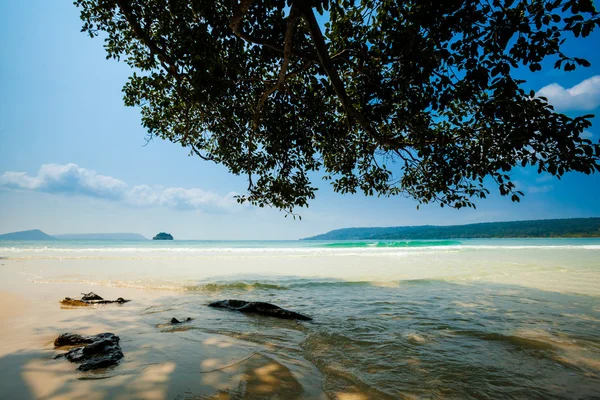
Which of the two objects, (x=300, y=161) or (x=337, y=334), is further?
(x=300, y=161)

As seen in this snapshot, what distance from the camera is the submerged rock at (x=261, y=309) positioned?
20.0ft

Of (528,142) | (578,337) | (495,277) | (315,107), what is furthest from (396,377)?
(495,277)

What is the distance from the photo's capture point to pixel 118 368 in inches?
124

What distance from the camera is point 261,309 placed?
6406 millimetres

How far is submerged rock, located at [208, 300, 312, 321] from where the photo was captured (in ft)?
20.0

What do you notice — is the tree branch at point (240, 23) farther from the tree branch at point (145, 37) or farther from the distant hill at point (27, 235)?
the distant hill at point (27, 235)

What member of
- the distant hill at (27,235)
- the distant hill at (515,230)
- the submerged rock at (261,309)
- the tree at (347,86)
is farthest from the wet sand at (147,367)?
the distant hill at (27,235)

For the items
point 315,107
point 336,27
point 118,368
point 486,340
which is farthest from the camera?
point 315,107

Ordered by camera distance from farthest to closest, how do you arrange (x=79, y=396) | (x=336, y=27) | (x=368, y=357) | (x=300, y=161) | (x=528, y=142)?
1. (x=300, y=161)
2. (x=336, y=27)
3. (x=528, y=142)
4. (x=368, y=357)
5. (x=79, y=396)

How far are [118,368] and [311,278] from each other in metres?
9.81

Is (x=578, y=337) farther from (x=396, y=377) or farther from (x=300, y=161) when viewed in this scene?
(x=300, y=161)

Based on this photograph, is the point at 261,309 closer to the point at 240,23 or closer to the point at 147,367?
the point at 147,367

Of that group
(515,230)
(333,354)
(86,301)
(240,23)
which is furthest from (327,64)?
(515,230)

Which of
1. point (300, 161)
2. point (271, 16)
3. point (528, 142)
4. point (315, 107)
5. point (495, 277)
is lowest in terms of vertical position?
point (495, 277)
